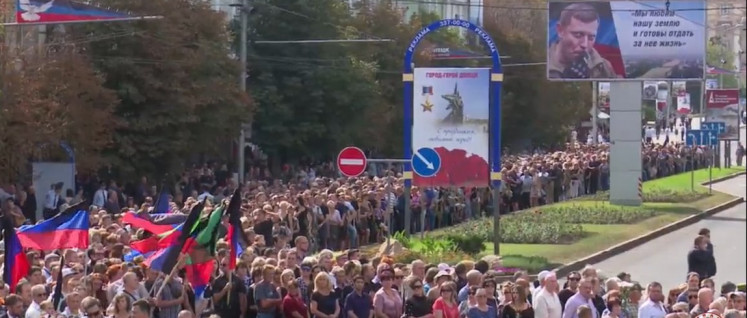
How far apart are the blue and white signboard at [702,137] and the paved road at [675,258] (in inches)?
452

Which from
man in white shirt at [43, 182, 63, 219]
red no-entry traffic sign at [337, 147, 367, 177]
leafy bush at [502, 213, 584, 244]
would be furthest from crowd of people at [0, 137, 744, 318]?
leafy bush at [502, 213, 584, 244]

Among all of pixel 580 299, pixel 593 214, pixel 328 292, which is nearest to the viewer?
pixel 328 292

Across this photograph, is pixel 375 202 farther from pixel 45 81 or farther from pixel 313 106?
pixel 313 106

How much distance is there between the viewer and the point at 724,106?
65.2 m

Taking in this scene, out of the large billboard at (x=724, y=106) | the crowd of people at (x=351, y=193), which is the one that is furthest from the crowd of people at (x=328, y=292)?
the large billboard at (x=724, y=106)

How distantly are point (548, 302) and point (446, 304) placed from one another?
4.88 ft

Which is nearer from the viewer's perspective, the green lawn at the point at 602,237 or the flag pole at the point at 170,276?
the flag pole at the point at 170,276

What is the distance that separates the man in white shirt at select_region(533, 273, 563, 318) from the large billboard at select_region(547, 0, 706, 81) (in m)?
28.9

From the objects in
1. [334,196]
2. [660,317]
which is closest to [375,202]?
[334,196]

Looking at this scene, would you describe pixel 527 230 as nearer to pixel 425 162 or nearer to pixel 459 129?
pixel 459 129

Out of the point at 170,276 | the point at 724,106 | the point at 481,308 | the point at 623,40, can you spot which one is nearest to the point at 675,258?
the point at 623,40

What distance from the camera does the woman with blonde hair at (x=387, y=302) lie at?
1653 centimetres

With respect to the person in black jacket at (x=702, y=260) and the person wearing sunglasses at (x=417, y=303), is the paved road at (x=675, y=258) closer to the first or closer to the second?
the person in black jacket at (x=702, y=260)

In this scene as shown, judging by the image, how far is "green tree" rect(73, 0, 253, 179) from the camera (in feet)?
122
